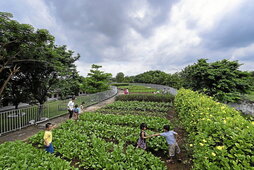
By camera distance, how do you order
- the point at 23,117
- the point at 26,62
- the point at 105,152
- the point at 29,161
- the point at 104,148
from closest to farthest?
the point at 29,161 < the point at 105,152 < the point at 104,148 < the point at 23,117 < the point at 26,62

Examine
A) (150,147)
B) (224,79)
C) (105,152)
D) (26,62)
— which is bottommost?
(150,147)

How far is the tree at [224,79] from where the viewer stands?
1078cm

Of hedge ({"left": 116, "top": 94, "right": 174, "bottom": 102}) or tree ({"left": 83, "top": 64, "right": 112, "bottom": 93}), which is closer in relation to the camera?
hedge ({"left": 116, "top": 94, "right": 174, "bottom": 102})

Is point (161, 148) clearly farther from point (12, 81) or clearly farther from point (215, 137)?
point (12, 81)

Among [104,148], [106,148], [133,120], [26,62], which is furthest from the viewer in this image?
[26,62]

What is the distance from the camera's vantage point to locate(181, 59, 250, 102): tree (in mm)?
10781

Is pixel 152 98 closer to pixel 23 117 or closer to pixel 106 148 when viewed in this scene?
pixel 106 148

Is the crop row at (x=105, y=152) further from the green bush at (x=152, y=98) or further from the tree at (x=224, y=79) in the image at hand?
the tree at (x=224, y=79)

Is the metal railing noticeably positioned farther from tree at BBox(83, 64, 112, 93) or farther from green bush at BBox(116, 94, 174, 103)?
tree at BBox(83, 64, 112, 93)

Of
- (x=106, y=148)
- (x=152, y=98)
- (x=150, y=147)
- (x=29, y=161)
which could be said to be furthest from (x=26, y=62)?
(x=152, y=98)

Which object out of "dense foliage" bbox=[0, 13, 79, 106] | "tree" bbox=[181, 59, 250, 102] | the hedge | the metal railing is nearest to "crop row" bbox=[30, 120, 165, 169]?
the metal railing

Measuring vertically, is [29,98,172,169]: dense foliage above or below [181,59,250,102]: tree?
below

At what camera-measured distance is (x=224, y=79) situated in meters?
10.8

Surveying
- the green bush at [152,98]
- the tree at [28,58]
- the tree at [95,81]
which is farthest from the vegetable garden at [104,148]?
the tree at [95,81]
